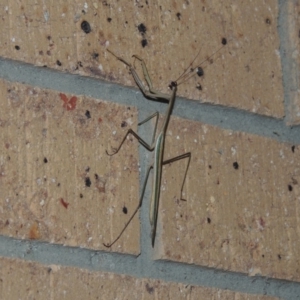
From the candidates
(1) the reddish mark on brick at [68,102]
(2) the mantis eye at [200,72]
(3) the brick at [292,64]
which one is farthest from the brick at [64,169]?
(3) the brick at [292,64]

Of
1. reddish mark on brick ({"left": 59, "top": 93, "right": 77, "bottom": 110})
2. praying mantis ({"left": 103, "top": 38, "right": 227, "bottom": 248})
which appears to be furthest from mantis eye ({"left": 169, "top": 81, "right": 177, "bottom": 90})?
reddish mark on brick ({"left": 59, "top": 93, "right": 77, "bottom": 110})

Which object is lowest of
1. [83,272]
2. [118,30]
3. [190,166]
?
[83,272]

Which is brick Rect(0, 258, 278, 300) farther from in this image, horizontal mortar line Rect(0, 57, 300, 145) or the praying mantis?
horizontal mortar line Rect(0, 57, 300, 145)

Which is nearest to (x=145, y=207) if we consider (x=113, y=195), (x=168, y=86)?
(x=113, y=195)

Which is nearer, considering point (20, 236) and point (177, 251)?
point (20, 236)

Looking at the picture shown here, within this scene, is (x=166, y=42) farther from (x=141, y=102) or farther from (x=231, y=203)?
(x=231, y=203)

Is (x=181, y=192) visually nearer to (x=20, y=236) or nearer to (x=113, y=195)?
(x=113, y=195)
